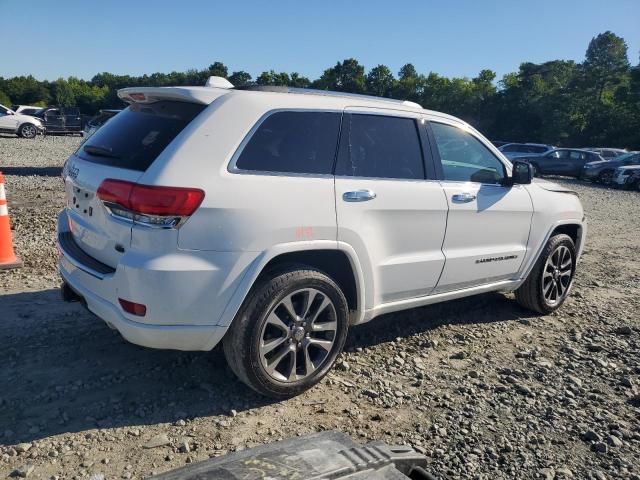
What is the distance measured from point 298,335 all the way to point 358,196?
0.97m

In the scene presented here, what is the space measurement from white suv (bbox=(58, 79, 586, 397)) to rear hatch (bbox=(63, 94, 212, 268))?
1 centimetres

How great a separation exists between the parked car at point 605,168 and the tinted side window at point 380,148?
22382mm

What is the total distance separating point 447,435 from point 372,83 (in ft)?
280

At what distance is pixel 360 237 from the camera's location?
358 centimetres

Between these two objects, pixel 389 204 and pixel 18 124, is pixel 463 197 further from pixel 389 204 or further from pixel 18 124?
pixel 18 124

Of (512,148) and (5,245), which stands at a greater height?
(512,148)

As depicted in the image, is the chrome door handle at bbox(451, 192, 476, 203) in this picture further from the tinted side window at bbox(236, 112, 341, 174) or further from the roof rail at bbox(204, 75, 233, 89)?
the roof rail at bbox(204, 75, 233, 89)

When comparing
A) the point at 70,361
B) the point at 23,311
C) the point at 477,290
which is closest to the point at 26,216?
the point at 23,311

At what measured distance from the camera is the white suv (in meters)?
2.96

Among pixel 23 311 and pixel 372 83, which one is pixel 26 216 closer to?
pixel 23 311

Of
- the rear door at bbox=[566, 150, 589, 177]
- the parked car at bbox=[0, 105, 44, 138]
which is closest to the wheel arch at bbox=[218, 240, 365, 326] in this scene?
the rear door at bbox=[566, 150, 589, 177]

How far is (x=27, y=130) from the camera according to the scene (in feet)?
91.3

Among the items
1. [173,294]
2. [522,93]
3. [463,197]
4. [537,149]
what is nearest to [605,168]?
[537,149]

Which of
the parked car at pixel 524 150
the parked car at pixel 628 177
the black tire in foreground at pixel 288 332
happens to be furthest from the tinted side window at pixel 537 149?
the black tire in foreground at pixel 288 332
